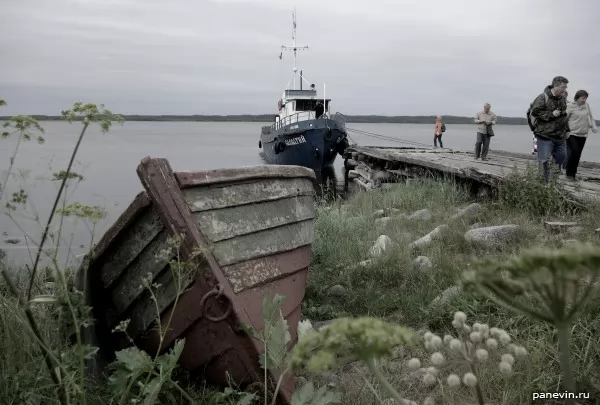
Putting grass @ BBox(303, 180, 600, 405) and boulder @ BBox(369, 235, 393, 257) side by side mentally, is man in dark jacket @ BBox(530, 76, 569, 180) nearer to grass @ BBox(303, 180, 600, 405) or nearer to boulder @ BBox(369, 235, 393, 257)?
grass @ BBox(303, 180, 600, 405)

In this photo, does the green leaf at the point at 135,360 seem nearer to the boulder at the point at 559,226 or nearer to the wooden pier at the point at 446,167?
the boulder at the point at 559,226

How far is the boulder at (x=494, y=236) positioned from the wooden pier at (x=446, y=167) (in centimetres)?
212

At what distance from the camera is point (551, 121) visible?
761cm

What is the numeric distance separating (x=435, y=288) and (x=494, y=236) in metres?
1.27

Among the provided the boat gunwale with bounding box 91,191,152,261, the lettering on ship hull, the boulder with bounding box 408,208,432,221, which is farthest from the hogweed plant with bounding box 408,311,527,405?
the lettering on ship hull

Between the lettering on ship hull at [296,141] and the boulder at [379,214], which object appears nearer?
the boulder at [379,214]

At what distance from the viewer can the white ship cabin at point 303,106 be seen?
2652 cm

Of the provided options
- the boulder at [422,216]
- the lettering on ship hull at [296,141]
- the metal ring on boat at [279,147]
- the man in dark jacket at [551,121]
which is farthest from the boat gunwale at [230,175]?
the metal ring on boat at [279,147]

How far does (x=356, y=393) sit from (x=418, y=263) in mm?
2177

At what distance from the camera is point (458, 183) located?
10422 mm

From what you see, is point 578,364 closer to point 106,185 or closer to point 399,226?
point 399,226

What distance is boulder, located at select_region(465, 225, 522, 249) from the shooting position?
206 inches

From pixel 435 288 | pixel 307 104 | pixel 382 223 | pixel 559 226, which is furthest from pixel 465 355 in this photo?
pixel 307 104

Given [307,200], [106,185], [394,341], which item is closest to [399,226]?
[307,200]
